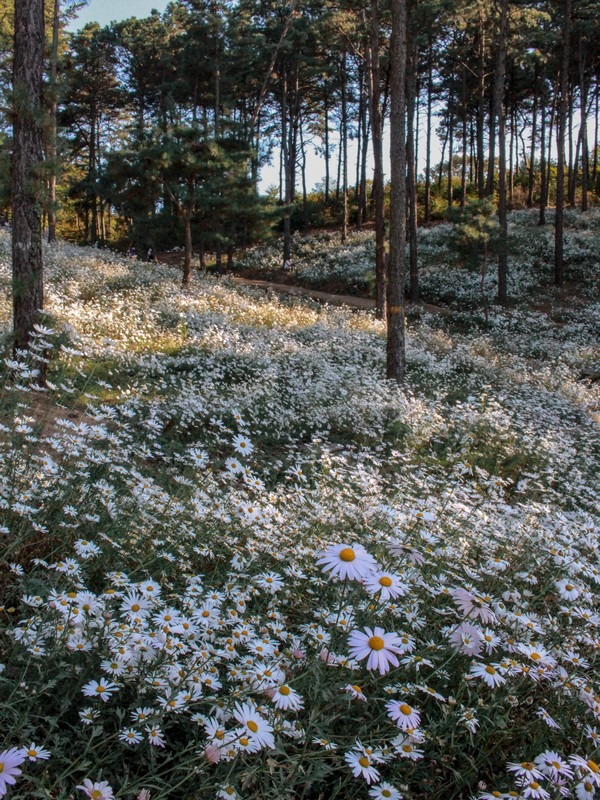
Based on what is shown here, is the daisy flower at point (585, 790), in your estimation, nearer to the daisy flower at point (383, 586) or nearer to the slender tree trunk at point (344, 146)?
the daisy flower at point (383, 586)

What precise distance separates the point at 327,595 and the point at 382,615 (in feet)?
1.85

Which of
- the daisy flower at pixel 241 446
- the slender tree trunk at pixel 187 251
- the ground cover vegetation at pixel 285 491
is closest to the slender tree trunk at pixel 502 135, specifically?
the ground cover vegetation at pixel 285 491

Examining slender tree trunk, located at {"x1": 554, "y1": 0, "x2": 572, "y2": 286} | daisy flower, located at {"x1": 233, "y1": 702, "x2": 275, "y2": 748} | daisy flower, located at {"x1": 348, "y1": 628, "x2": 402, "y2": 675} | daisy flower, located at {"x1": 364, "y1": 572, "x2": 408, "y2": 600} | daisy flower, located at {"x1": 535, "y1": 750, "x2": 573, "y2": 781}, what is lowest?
daisy flower, located at {"x1": 535, "y1": 750, "x2": 573, "y2": 781}

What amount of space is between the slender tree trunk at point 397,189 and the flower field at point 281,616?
261 centimetres

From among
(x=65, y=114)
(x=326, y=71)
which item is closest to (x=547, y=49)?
(x=326, y=71)

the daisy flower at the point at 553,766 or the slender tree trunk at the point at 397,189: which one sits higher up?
the slender tree trunk at the point at 397,189

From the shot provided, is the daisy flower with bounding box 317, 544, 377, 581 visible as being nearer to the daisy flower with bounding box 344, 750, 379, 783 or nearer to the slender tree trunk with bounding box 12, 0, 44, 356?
the daisy flower with bounding box 344, 750, 379, 783

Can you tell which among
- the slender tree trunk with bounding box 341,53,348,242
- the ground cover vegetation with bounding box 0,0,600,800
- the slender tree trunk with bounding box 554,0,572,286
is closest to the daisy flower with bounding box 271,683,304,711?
the ground cover vegetation with bounding box 0,0,600,800

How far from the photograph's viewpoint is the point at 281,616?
111 inches

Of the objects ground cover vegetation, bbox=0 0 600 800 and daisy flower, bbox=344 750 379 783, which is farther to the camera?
ground cover vegetation, bbox=0 0 600 800

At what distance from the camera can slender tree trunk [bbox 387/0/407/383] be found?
10.9 meters

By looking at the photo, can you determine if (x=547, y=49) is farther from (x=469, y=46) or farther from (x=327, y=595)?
(x=327, y=595)

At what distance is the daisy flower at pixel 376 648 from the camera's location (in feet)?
5.47

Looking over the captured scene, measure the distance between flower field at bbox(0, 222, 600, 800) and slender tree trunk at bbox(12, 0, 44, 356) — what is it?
154cm
